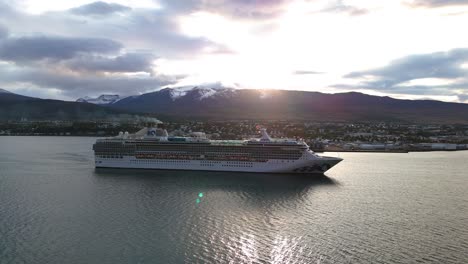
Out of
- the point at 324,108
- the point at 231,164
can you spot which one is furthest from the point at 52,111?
the point at 231,164

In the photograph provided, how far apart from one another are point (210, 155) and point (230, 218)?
1519 cm

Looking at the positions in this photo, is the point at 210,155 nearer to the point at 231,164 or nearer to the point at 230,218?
the point at 231,164

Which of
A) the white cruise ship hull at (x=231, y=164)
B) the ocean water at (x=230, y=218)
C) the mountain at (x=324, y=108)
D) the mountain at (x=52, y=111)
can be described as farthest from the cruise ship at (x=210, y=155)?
the mountain at (x=324, y=108)

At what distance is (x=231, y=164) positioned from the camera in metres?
34.6

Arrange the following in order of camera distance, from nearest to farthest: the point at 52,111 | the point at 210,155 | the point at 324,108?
Result: the point at 210,155, the point at 52,111, the point at 324,108

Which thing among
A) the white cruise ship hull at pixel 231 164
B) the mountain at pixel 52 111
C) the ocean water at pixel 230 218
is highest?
the mountain at pixel 52 111

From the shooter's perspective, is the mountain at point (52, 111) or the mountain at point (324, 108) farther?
the mountain at point (324, 108)

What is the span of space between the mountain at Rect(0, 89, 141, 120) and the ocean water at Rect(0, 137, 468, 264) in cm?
12244

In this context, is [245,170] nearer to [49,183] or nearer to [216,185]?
[216,185]

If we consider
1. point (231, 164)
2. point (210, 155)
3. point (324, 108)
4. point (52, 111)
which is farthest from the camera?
point (324, 108)

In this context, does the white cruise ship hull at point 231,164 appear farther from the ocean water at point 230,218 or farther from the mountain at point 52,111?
the mountain at point 52,111

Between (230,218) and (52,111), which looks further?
(52,111)

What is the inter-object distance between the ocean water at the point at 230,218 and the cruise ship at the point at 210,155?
3.93ft

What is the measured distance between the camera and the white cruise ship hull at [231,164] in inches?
1308
